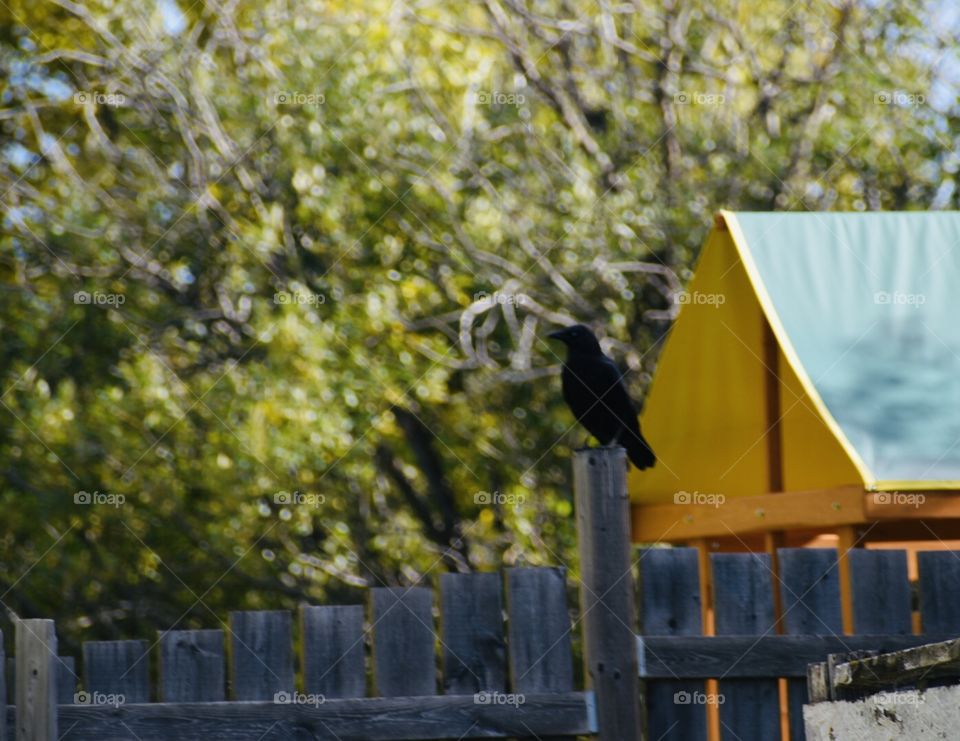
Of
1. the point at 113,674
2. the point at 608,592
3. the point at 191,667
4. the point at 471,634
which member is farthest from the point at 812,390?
the point at 113,674

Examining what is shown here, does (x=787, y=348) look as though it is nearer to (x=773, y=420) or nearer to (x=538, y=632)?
(x=773, y=420)

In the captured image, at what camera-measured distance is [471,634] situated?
3.77m

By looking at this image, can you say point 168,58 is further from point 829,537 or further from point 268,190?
point 829,537

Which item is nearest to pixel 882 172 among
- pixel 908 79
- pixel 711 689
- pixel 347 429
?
pixel 908 79

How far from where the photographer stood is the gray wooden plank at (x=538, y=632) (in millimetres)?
3779

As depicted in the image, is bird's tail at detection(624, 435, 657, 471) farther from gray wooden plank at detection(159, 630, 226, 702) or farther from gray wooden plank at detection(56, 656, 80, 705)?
gray wooden plank at detection(56, 656, 80, 705)

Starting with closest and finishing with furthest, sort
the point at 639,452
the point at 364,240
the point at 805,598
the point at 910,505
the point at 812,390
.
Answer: the point at 805,598 → the point at 910,505 → the point at 812,390 → the point at 639,452 → the point at 364,240

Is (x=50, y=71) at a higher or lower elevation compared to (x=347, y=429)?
higher

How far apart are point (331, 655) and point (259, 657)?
0.18 m

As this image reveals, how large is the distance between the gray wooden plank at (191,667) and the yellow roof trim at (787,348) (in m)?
2.18

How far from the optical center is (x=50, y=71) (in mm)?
12414

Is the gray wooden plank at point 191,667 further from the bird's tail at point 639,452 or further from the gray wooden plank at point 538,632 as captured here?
the bird's tail at point 639,452

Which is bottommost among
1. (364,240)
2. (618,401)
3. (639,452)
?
(639,452)

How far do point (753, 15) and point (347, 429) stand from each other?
5.15 metres
